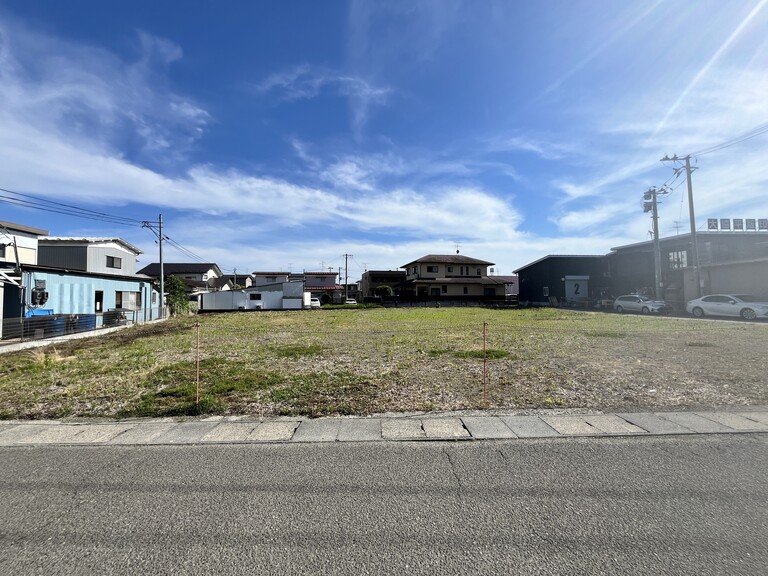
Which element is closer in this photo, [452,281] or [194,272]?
[452,281]

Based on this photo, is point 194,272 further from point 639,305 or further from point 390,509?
point 390,509

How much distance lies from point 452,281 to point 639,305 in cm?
2046

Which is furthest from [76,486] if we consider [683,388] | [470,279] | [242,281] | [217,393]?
[242,281]

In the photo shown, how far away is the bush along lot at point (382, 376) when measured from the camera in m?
5.78

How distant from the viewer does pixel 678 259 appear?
1310 inches

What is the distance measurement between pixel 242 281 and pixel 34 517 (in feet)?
248

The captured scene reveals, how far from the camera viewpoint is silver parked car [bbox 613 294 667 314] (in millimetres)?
A: 25859

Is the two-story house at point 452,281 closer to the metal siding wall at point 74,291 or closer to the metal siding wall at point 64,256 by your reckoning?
the metal siding wall at point 74,291

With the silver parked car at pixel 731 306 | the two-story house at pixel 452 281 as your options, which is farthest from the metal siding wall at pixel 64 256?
the silver parked car at pixel 731 306

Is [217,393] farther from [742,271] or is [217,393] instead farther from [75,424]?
[742,271]

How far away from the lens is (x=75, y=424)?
509 centimetres

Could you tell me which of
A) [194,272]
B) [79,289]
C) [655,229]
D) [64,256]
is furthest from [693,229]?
[194,272]

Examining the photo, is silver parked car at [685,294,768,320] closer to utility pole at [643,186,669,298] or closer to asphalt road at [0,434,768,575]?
utility pole at [643,186,669,298]

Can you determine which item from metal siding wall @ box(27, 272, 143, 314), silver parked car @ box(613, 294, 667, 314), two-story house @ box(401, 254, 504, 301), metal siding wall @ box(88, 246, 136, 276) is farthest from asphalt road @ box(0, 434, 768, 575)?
two-story house @ box(401, 254, 504, 301)
